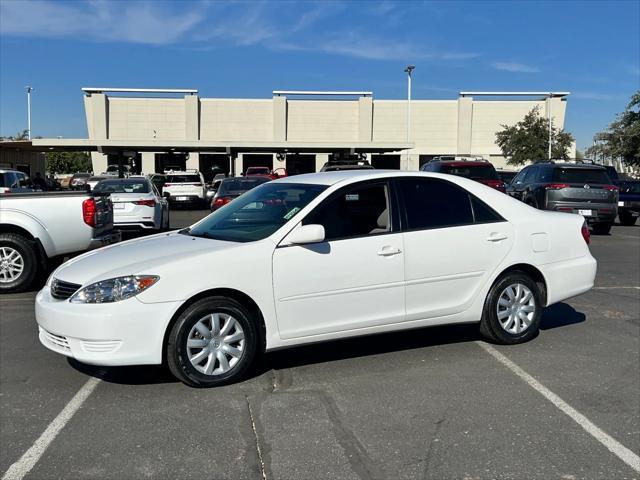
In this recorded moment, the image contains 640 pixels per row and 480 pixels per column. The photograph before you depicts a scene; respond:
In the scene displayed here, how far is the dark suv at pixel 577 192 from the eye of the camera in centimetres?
1552

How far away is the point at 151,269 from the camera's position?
459 centimetres

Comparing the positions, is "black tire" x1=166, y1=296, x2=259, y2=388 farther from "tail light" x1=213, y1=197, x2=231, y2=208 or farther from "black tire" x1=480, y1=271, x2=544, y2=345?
"tail light" x1=213, y1=197, x2=231, y2=208

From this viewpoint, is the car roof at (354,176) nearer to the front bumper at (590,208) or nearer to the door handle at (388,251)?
the door handle at (388,251)

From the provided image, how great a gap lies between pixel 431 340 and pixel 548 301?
118cm

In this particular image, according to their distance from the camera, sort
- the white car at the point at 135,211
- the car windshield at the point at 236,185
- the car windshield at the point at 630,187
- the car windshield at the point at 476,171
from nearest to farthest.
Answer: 1. the white car at the point at 135,211
2. the car windshield at the point at 476,171
3. the car windshield at the point at 236,185
4. the car windshield at the point at 630,187

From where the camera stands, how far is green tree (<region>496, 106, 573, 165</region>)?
5009 cm

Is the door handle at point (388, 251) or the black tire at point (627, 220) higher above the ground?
the door handle at point (388, 251)

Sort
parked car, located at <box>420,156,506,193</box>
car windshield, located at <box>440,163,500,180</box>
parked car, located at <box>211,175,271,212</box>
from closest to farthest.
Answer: parked car, located at <box>420,156,506,193</box>, car windshield, located at <box>440,163,500,180</box>, parked car, located at <box>211,175,271,212</box>

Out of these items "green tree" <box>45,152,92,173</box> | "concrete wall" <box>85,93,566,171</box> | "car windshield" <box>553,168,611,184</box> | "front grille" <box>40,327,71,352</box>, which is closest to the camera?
"front grille" <box>40,327,71,352</box>

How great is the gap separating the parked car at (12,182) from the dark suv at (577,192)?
1231cm

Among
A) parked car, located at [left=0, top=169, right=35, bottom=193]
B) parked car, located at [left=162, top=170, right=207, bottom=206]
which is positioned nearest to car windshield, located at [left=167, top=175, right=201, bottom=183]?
parked car, located at [left=162, top=170, right=207, bottom=206]

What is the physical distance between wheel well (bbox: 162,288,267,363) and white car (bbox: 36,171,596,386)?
0.01 metres

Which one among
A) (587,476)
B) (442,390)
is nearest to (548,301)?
(442,390)

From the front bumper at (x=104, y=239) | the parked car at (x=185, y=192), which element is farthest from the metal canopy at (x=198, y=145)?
the front bumper at (x=104, y=239)
